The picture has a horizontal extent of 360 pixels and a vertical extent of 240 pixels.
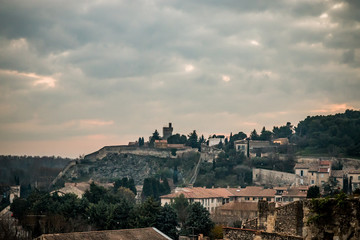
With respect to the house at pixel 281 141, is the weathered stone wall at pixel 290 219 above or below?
below

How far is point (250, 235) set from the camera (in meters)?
11.8

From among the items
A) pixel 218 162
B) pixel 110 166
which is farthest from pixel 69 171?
pixel 218 162

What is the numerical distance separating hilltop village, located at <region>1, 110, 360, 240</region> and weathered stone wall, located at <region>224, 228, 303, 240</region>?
0.02 m

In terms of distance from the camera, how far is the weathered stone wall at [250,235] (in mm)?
10791

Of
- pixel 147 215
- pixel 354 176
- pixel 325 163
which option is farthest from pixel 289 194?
pixel 147 215

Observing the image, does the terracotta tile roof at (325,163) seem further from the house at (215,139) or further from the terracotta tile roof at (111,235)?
the terracotta tile roof at (111,235)

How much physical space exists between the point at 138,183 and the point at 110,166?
568 inches

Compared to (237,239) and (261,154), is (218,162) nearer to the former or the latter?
(261,154)

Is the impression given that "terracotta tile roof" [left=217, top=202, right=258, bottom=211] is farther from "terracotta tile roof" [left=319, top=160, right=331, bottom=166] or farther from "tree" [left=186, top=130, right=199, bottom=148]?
"tree" [left=186, top=130, right=199, bottom=148]

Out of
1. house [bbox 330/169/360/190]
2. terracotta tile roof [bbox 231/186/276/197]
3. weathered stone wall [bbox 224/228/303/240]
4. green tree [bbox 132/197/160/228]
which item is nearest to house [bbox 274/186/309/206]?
terracotta tile roof [bbox 231/186/276/197]

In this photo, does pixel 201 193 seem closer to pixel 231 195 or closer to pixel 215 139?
pixel 231 195

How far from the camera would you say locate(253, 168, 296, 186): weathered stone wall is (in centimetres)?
12859

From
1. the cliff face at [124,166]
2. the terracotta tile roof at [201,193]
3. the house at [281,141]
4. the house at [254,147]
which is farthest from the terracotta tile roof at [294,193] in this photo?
the cliff face at [124,166]

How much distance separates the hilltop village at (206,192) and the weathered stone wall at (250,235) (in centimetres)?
2
